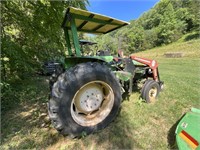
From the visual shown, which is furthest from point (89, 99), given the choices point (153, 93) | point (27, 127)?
point (153, 93)

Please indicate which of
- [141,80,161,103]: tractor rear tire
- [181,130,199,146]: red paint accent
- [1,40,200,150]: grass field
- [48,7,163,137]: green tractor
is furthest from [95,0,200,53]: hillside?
[181,130,199,146]: red paint accent

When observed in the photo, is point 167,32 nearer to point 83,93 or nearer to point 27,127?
point 83,93

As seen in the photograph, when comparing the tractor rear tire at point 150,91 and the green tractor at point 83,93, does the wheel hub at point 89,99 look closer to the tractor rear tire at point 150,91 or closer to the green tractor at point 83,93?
the green tractor at point 83,93

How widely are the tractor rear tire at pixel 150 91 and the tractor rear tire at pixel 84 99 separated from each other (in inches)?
41.1

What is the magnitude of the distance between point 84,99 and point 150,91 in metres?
1.72

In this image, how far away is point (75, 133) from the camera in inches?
88.8

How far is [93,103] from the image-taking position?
2.58m

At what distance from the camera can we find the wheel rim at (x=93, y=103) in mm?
2439

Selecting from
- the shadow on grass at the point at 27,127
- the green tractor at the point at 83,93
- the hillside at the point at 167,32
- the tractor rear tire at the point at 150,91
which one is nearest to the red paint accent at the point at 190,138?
the green tractor at the point at 83,93

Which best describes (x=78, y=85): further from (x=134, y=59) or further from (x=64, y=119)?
(x=134, y=59)

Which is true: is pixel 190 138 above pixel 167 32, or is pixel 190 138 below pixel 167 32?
below

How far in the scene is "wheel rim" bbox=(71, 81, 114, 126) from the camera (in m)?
2.44

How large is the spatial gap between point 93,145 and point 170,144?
3.48ft

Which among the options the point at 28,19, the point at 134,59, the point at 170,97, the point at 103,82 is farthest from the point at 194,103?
the point at 28,19
